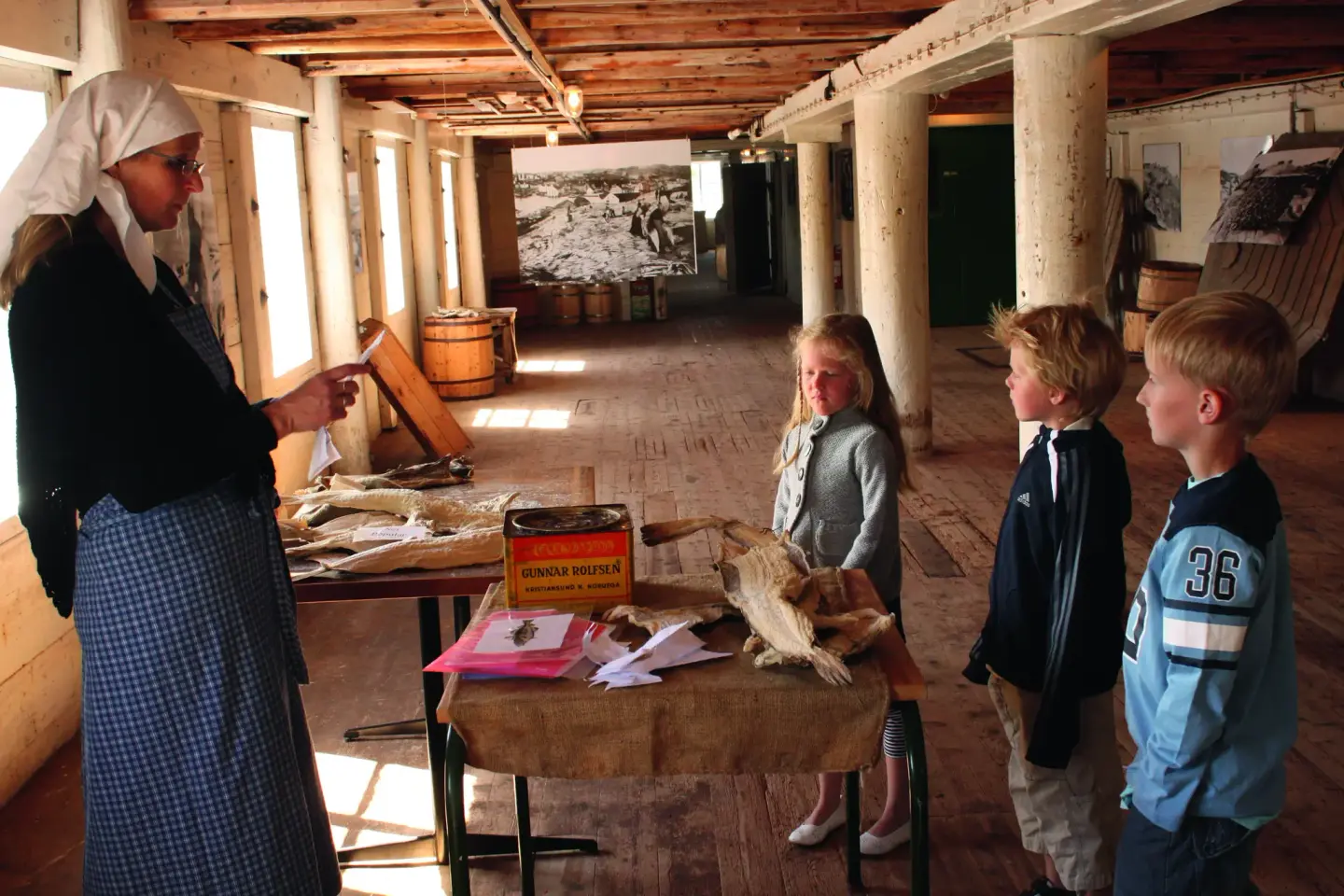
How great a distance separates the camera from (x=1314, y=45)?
880 centimetres

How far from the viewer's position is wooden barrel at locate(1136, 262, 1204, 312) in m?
11.4

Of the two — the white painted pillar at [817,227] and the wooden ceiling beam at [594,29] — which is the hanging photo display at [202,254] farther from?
the white painted pillar at [817,227]

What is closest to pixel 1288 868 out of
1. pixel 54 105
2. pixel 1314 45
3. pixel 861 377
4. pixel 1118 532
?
pixel 1118 532

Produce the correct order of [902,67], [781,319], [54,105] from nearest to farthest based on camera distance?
1. [54,105]
2. [902,67]
3. [781,319]

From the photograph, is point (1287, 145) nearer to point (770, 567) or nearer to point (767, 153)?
point (770, 567)

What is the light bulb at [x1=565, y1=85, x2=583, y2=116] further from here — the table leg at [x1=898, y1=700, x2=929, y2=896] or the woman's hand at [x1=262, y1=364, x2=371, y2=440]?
the table leg at [x1=898, y1=700, x2=929, y2=896]

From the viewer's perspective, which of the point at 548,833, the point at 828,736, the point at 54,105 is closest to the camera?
the point at 828,736

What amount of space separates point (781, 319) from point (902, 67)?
10.5 meters

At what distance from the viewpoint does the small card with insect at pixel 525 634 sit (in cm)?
222

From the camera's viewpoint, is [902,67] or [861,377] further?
[902,67]

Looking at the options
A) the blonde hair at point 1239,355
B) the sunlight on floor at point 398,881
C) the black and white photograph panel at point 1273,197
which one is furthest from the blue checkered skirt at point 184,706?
the black and white photograph panel at point 1273,197

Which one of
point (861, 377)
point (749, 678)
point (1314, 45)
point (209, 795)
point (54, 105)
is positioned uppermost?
point (1314, 45)

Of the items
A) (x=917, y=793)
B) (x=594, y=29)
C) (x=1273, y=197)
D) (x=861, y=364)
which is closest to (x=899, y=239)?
(x=594, y=29)

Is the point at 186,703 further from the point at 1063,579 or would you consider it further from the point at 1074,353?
the point at 1074,353
